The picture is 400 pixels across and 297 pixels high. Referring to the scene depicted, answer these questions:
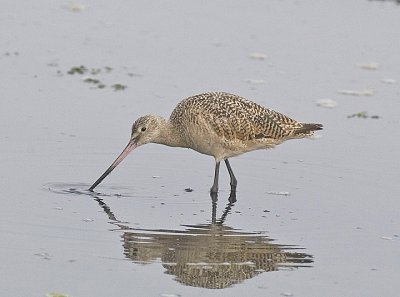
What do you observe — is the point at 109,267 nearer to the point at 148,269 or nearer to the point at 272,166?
the point at 148,269

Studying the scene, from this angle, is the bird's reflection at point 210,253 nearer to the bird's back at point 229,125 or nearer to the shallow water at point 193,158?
the shallow water at point 193,158

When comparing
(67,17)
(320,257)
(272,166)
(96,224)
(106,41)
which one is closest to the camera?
(320,257)

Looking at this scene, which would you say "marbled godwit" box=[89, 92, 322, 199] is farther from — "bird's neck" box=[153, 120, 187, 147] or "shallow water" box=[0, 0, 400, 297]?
"shallow water" box=[0, 0, 400, 297]

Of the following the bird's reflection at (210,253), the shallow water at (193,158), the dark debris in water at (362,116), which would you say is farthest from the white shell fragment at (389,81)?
the bird's reflection at (210,253)

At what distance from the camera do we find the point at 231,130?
30.2ft

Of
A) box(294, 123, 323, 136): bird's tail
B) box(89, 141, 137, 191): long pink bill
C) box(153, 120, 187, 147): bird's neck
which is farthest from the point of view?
box(294, 123, 323, 136): bird's tail

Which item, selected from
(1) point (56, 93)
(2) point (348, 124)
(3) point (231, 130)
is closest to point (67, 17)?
(1) point (56, 93)

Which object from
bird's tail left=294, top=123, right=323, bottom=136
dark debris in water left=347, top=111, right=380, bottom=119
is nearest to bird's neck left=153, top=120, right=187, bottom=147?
bird's tail left=294, top=123, right=323, bottom=136

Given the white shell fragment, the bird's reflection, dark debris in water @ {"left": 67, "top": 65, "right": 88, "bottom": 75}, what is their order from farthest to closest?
the white shell fragment
dark debris in water @ {"left": 67, "top": 65, "right": 88, "bottom": 75}
the bird's reflection

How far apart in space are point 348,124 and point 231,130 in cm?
233

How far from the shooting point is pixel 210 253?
7.44 metres

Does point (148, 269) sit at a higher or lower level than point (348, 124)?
lower

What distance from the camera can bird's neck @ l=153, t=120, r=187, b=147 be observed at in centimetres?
931

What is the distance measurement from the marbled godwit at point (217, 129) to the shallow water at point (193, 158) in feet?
1.00
